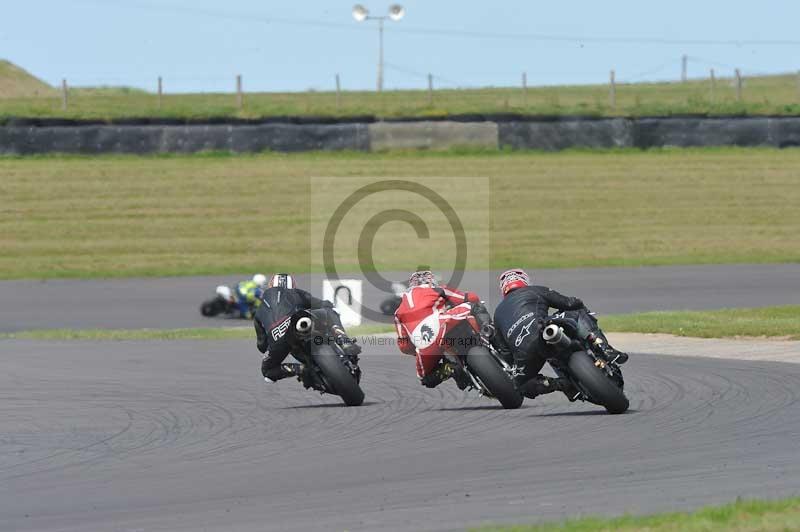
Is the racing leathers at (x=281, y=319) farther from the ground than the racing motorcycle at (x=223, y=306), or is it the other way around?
the racing leathers at (x=281, y=319)

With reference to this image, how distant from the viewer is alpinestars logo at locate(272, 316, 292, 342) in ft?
41.9

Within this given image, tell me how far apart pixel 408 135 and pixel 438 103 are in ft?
33.2

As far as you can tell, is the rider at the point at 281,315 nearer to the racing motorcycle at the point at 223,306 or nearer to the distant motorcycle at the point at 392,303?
the distant motorcycle at the point at 392,303

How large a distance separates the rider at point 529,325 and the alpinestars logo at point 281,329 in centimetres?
194

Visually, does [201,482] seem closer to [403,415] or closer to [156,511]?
A: [156,511]

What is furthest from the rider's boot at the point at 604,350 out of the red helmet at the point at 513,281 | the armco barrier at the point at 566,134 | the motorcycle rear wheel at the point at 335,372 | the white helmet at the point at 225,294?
the armco barrier at the point at 566,134

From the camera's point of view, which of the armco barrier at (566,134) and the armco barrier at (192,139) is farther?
the armco barrier at (566,134)

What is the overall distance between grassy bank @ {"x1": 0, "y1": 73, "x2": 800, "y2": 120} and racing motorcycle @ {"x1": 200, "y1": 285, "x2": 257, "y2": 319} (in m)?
16.9

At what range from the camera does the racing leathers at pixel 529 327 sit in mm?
11668

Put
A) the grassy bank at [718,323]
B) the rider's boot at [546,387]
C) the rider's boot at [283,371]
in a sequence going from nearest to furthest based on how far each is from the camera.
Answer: the rider's boot at [546,387], the rider's boot at [283,371], the grassy bank at [718,323]

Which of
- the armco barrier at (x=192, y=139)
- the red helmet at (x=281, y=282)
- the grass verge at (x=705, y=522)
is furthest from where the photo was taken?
the armco barrier at (x=192, y=139)

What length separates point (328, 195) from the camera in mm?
38656

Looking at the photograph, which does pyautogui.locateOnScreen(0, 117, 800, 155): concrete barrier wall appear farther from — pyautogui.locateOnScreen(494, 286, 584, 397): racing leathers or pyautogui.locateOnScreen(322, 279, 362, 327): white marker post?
pyautogui.locateOnScreen(494, 286, 584, 397): racing leathers

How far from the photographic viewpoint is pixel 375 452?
995 centimetres
